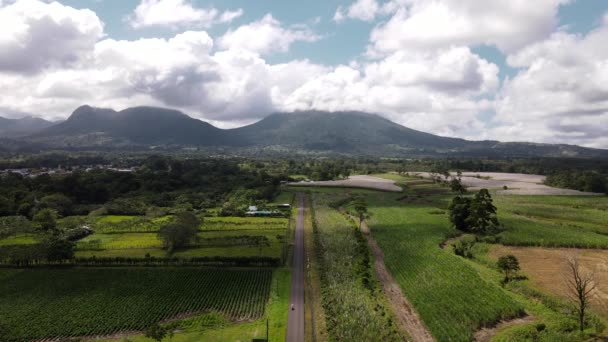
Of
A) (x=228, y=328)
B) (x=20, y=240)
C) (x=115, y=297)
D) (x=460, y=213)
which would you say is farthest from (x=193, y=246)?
(x=460, y=213)

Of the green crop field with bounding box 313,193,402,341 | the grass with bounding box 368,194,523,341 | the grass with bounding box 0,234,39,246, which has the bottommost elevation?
the grass with bounding box 0,234,39,246

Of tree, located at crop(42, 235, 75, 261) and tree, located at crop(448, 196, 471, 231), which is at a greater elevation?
tree, located at crop(448, 196, 471, 231)

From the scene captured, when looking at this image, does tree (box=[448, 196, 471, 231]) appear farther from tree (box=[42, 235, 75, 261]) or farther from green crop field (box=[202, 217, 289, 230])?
tree (box=[42, 235, 75, 261])

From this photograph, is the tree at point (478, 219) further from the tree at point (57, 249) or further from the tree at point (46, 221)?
the tree at point (46, 221)

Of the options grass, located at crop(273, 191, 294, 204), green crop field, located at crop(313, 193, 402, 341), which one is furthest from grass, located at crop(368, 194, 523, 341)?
grass, located at crop(273, 191, 294, 204)

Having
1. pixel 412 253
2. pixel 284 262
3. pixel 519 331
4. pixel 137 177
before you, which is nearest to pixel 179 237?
pixel 284 262
